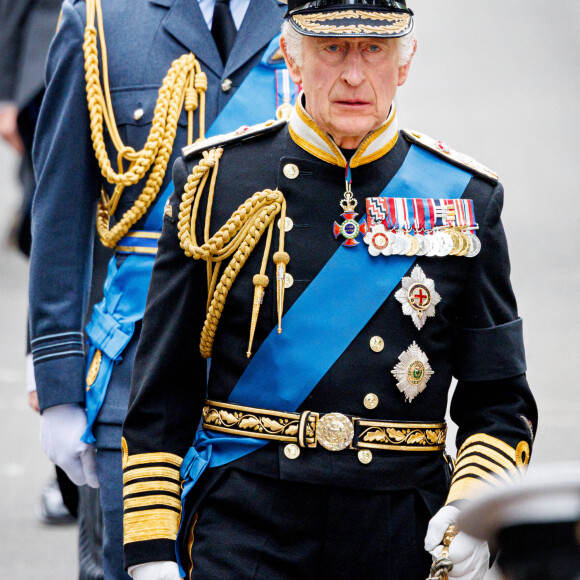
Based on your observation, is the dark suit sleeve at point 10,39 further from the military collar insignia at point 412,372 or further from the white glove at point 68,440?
the military collar insignia at point 412,372

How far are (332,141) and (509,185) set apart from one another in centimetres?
825

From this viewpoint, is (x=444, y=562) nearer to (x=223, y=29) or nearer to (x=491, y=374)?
(x=491, y=374)

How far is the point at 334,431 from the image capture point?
3211 mm

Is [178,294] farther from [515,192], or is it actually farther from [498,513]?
[515,192]

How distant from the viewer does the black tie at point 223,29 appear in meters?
4.31

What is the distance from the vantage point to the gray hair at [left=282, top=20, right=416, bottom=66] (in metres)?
3.30

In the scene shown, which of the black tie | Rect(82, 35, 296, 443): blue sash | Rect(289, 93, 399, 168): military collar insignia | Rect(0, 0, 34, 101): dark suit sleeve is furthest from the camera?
Rect(0, 0, 34, 101): dark suit sleeve

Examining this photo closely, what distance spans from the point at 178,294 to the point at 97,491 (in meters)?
1.47

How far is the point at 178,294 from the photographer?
3.35m

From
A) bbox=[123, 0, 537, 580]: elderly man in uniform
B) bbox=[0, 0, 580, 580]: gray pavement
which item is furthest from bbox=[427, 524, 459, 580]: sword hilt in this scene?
bbox=[0, 0, 580, 580]: gray pavement

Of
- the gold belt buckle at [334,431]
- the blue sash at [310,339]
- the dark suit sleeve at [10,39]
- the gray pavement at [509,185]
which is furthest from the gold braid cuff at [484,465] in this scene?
the dark suit sleeve at [10,39]

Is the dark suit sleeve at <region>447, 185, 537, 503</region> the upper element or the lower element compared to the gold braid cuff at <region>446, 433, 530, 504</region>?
upper

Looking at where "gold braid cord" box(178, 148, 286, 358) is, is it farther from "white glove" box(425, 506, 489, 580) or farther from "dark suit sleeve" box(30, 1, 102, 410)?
"dark suit sleeve" box(30, 1, 102, 410)

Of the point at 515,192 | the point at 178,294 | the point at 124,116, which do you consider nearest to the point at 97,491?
the point at 124,116
